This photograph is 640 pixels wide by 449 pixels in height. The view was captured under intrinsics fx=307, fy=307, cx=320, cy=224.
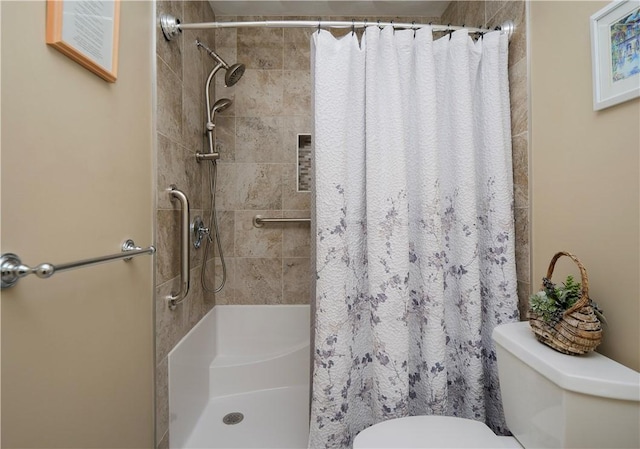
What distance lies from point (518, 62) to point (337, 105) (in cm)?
77

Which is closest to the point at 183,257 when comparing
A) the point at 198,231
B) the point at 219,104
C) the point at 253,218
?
the point at 198,231

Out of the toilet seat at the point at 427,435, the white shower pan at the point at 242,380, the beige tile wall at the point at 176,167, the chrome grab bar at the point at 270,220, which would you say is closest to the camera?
the toilet seat at the point at 427,435

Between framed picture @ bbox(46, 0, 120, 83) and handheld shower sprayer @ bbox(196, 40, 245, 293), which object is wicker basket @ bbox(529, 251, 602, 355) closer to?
framed picture @ bbox(46, 0, 120, 83)

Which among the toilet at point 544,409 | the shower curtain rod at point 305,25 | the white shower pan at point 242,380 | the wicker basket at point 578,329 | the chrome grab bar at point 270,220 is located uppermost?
the shower curtain rod at point 305,25

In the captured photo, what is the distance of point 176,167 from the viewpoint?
1434 millimetres

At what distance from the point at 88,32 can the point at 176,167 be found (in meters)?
0.68

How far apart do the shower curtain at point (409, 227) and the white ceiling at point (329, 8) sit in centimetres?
90

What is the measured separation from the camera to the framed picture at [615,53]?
31.9 inches

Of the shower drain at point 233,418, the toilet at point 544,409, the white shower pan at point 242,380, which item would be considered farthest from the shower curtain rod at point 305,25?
the shower drain at point 233,418

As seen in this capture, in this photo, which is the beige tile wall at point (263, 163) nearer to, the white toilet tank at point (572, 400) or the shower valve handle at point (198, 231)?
the shower valve handle at point (198, 231)

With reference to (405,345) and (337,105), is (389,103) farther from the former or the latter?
(405,345)

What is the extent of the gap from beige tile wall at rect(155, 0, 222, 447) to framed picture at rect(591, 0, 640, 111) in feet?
4.95

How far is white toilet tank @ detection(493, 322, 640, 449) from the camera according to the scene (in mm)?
730

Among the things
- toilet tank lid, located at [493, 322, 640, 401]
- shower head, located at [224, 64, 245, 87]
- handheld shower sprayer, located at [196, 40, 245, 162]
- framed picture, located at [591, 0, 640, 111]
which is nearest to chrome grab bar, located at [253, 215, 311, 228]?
handheld shower sprayer, located at [196, 40, 245, 162]
